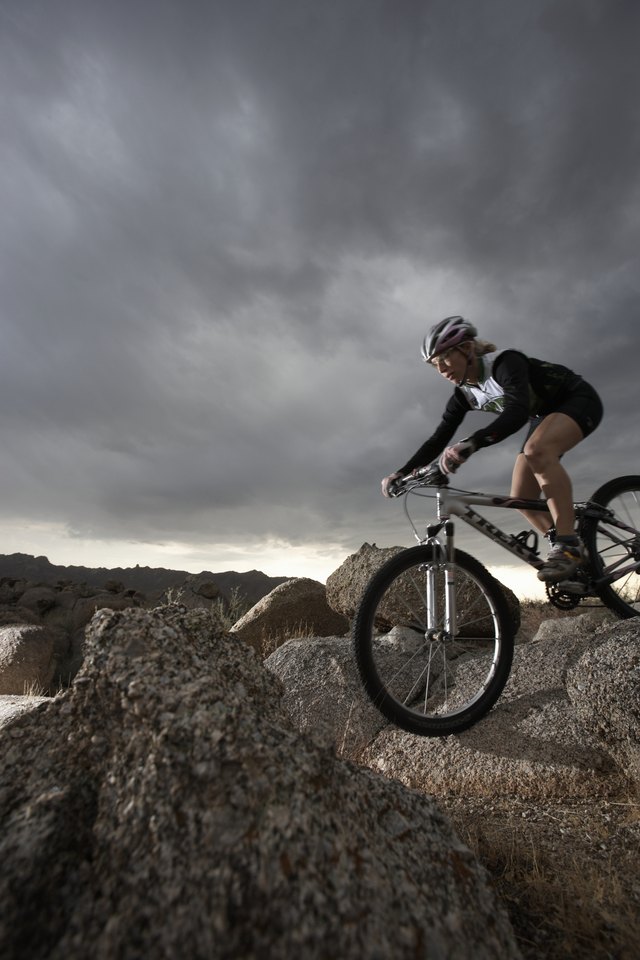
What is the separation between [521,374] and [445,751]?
3036 mm

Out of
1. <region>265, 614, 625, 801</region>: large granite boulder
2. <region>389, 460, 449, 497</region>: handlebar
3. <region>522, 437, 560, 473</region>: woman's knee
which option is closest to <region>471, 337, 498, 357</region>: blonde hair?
<region>522, 437, 560, 473</region>: woman's knee

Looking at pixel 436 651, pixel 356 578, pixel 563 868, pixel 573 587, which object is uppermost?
pixel 356 578

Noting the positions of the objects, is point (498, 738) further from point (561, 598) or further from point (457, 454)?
point (457, 454)

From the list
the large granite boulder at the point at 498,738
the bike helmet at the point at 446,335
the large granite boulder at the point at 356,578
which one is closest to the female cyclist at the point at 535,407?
the bike helmet at the point at 446,335

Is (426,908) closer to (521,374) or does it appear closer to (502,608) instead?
(502,608)

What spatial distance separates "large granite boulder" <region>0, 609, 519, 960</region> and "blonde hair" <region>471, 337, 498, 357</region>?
3.81 meters

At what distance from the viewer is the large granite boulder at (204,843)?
1.25m

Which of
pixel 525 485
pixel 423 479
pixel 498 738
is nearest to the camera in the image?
pixel 498 738

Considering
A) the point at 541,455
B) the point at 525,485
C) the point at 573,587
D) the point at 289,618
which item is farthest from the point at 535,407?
the point at 289,618

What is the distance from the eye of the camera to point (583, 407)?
4.79 m

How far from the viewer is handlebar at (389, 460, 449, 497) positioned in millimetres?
4492

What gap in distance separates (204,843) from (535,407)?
4558 mm

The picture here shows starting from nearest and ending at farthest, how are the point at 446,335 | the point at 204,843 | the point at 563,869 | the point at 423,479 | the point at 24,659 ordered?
the point at 204,843
the point at 563,869
the point at 423,479
the point at 446,335
the point at 24,659

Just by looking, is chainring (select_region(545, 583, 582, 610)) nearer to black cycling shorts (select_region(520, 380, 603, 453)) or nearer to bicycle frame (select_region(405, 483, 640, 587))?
bicycle frame (select_region(405, 483, 640, 587))
